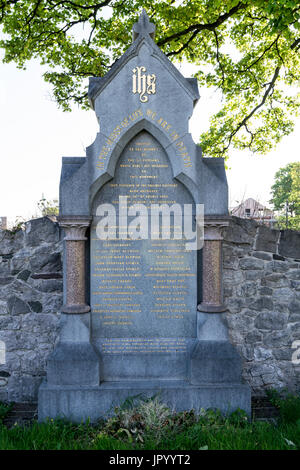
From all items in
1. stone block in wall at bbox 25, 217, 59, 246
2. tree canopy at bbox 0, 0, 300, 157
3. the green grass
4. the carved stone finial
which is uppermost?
tree canopy at bbox 0, 0, 300, 157

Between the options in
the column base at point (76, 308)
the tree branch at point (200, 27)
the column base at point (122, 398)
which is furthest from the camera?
the tree branch at point (200, 27)

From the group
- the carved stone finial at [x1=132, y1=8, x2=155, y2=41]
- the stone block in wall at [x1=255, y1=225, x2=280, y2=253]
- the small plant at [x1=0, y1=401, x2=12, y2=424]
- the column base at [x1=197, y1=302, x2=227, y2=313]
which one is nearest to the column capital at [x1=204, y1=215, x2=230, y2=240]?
the column base at [x1=197, y1=302, x2=227, y2=313]

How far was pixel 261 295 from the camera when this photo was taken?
5039 millimetres

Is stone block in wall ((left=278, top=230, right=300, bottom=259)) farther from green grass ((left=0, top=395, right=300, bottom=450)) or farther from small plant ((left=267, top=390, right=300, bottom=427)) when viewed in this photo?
green grass ((left=0, top=395, right=300, bottom=450))

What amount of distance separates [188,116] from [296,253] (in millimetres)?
2555

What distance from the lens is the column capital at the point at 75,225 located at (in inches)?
159

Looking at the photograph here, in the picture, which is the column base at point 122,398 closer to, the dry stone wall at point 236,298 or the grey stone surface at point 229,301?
the grey stone surface at point 229,301

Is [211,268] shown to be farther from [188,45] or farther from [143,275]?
[188,45]

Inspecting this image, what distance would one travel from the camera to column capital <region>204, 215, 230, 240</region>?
4105mm

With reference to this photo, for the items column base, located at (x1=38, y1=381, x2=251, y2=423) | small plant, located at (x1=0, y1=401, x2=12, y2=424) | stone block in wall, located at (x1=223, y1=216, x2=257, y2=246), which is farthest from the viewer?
stone block in wall, located at (x1=223, y1=216, x2=257, y2=246)

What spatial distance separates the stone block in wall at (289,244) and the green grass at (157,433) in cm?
217

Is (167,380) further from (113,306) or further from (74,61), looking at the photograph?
(74,61)

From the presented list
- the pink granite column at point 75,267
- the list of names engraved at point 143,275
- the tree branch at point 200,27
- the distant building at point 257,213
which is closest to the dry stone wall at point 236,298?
the pink granite column at point 75,267

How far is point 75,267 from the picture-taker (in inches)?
162
